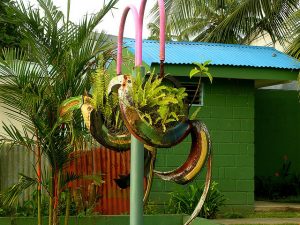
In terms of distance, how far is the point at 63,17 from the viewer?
6.88 metres

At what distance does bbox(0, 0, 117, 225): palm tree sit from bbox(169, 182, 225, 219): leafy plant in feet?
13.5

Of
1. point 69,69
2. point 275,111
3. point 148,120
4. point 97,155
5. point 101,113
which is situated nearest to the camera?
point 148,120

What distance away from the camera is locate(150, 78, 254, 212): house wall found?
12.3m

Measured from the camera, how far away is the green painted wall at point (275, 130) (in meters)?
15.5

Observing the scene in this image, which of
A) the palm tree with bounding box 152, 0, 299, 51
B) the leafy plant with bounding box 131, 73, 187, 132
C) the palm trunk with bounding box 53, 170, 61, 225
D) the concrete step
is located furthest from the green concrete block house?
the leafy plant with bounding box 131, 73, 187, 132

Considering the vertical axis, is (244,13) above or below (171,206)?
above

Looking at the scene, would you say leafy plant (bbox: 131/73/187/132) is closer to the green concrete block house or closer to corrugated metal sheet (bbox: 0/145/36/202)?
corrugated metal sheet (bbox: 0/145/36/202)

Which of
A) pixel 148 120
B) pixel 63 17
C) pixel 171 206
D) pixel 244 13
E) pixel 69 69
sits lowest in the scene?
pixel 171 206

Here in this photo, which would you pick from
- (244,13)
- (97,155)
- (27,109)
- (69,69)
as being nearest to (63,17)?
(69,69)

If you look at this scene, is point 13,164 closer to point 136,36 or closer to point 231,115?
point 231,115

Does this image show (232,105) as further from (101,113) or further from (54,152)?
(101,113)

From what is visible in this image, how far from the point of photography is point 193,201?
35.0ft

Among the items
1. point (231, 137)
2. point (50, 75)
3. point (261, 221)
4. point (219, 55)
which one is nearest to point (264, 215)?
point (261, 221)

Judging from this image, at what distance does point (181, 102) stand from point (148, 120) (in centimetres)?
33
